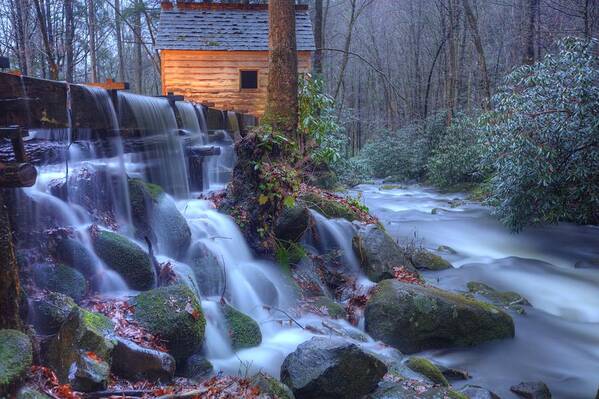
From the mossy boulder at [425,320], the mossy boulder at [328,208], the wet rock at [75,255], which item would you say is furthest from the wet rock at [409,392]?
the mossy boulder at [328,208]

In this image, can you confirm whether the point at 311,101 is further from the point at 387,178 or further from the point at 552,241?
the point at 387,178

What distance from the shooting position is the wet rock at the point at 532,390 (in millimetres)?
5514

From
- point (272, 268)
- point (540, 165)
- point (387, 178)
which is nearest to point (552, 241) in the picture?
point (540, 165)

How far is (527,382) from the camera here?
227 inches

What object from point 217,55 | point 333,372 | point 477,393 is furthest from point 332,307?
point 217,55

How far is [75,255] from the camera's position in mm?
5438

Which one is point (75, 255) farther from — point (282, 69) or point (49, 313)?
point (282, 69)

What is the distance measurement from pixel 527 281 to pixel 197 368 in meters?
7.63

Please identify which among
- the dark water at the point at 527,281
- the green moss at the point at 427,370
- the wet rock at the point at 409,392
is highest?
the wet rock at the point at 409,392

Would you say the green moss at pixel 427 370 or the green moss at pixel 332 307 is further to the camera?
the green moss at pixel 332 307

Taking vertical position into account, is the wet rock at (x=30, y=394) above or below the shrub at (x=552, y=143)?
below

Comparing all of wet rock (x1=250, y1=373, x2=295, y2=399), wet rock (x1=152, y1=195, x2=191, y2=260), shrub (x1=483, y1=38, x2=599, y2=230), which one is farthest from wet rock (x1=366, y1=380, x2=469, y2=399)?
shrub (x1=483, y1=38, x2=599, y2=230)

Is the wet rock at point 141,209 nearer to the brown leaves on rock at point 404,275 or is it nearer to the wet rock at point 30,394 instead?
the wet rock at point 30,394

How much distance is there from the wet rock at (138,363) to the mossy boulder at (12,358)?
79cm
